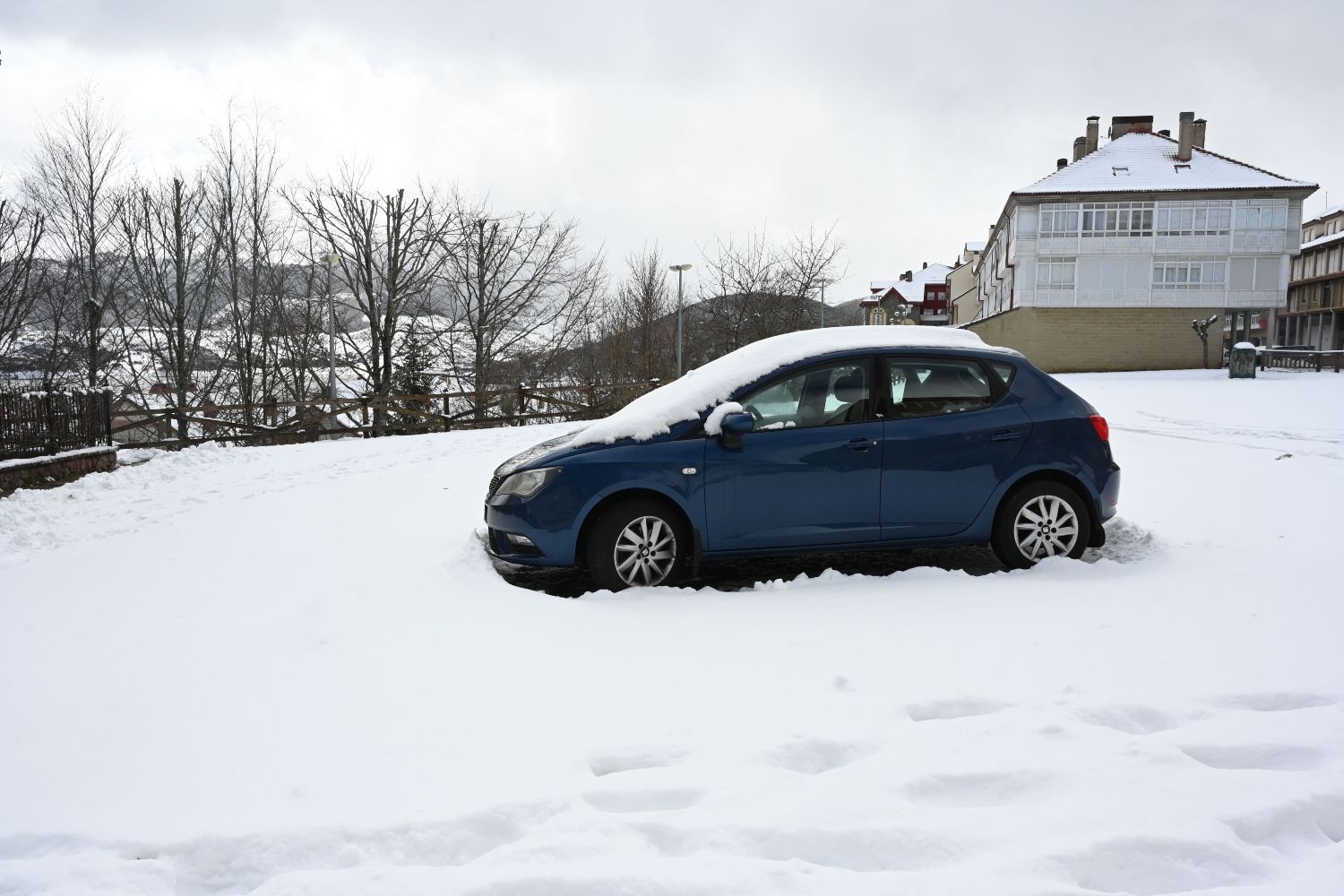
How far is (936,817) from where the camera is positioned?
262 centimetres

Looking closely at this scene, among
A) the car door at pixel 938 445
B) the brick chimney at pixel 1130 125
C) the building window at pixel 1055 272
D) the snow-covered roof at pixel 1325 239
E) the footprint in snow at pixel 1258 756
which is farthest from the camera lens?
the snow-covered roof at pixel 1325 239

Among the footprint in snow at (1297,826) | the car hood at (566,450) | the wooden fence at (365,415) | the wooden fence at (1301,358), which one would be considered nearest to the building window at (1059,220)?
the wooden fence at (1301,358)

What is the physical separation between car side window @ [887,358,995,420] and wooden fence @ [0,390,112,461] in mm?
11383

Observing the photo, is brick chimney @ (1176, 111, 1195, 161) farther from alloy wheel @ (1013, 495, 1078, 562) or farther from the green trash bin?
alloy wheel @ (1013, 495, 1078, 562)

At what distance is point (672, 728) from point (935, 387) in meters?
3.18

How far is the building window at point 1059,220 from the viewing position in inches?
1781

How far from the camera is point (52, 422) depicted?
468 inches

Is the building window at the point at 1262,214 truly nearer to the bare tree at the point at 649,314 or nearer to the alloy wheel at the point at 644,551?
the bare tree at the point at 649,314

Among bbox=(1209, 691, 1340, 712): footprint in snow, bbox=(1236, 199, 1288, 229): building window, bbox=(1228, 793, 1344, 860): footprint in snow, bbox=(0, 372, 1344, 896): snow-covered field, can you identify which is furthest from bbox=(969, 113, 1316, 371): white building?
bbox=(1228, 793, 1344, 860): footprint in snow

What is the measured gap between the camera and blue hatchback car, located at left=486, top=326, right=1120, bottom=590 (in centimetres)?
513

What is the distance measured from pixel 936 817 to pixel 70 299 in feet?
91.5

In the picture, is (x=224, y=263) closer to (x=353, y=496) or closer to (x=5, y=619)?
(x=353, y=496)

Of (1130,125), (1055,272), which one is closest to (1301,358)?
(1055,272)

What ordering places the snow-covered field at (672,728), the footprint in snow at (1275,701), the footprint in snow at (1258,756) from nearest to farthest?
the snow-covered field at (672,728)
the footprint in snow at (1258,756)
the footprint in snow at (1275,701)
